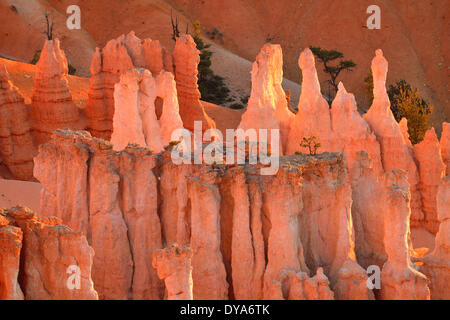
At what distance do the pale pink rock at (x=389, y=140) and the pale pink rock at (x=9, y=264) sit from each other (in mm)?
A: 18060

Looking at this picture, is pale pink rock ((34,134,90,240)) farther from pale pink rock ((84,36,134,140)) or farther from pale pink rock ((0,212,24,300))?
pale pink rock ((84,36,134,140))

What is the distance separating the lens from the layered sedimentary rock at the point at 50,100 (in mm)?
33812

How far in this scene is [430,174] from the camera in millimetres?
31109

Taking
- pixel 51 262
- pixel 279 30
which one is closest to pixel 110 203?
pixel 51 262

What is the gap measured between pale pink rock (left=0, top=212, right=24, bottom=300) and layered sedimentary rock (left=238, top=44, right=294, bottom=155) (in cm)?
1540

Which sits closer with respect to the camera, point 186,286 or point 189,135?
point 186,286

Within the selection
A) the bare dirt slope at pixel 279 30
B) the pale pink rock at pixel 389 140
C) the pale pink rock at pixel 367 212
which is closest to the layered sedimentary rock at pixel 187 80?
the pale pink rock at pixel 389 140

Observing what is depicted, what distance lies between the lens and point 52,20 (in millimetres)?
62344

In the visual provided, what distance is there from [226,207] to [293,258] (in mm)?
2188

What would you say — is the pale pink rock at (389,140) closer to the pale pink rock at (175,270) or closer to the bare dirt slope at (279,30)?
the pale pink rock at (175,270)

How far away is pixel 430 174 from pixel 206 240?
1335 cm

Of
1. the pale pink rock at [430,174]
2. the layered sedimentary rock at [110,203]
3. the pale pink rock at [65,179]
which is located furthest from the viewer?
the pale pink rock at [430,174]
